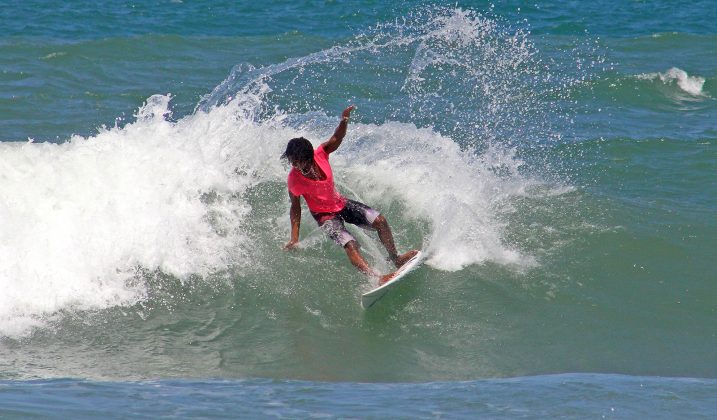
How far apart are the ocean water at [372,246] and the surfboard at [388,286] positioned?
0.38 feet

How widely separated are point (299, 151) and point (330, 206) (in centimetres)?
73

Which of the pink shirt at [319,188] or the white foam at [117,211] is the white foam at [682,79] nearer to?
the white foam at [117,211]

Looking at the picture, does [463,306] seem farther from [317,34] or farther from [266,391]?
[317,34]

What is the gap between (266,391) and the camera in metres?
6.43

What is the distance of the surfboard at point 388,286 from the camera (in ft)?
26.0

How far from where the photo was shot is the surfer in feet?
26.5

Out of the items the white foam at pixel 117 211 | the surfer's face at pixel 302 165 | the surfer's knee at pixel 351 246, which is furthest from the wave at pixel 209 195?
the surfer's face at pixel 302 165

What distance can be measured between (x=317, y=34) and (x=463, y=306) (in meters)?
12.2

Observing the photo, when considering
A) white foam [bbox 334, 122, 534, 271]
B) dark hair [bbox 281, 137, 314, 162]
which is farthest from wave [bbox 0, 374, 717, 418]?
white foam [bbox 334, 122, 534, 271]

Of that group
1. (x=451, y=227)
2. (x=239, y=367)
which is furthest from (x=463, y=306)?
(x=239, y=367)

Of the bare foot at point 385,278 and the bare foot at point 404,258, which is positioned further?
the bare foot at point 404,258

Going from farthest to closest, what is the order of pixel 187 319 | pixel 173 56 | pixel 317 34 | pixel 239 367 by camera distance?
pixel 317 34 → pixel 173 56 → pixel 187 319 → pixel 239 367

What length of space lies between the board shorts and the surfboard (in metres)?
0.50

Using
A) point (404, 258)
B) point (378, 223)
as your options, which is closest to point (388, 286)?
point (404, 258)
